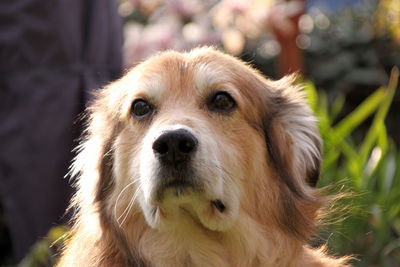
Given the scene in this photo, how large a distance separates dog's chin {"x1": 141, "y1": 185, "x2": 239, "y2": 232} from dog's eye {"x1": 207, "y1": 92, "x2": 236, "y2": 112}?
1.58ft

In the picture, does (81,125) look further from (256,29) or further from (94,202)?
(256,29)

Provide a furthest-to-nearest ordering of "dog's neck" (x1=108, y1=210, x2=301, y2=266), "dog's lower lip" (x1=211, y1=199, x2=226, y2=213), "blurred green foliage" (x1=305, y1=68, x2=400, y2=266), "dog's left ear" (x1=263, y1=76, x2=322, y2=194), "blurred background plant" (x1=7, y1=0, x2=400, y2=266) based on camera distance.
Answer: "blurred background plant" (x1=7, y1=0, x2=400, y2=266) → "blurred green foliage" (x1=305, y1=68, x2=400, y2=266) → "dog's left ear" (x1=263, y1=76, x2=322, y2=194) → "dog's neck" (x1=108, y1=210, x2=301, y2=266) → "dog's lower lip" (x1=211, y1=199, x2=226, y2=213)

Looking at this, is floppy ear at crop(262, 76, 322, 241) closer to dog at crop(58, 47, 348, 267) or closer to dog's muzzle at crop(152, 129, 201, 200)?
dog at crop(58, 47, 348, 267)

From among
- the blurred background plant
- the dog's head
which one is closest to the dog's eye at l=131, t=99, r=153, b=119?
the dog's head

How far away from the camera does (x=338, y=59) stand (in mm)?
8852

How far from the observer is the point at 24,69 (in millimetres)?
4273

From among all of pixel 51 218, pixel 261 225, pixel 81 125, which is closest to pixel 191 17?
pixel 81 125

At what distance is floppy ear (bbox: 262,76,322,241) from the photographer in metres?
2.81

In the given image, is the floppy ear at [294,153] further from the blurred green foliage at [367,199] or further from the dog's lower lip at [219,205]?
the blurred green foliage at [367,199]

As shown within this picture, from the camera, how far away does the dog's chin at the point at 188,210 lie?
2.39 meters

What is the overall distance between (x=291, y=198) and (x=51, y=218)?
89.8 inches

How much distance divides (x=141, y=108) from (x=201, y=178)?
61 centimetres

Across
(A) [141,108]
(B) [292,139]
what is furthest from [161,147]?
(B) [292,139]

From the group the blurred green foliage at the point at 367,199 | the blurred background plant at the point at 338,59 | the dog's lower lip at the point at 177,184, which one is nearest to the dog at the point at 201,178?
the dog's lower lip at the point at 177,184
